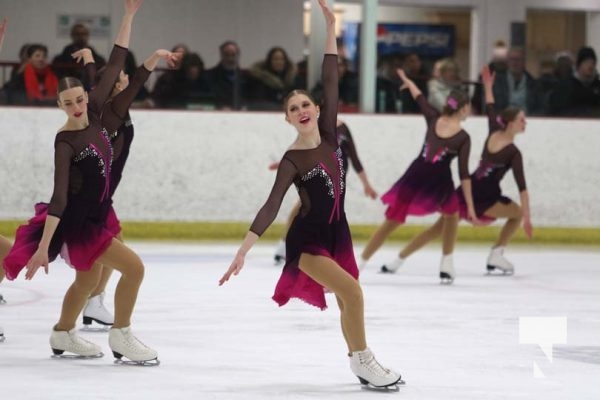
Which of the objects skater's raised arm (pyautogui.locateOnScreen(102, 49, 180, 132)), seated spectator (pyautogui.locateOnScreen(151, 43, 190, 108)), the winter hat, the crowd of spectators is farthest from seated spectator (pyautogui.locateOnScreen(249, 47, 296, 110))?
skater's raised arm (pyautogui.locateOnScreen(102, 49, 180, 132))

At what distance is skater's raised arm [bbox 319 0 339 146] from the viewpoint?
5.73 meters

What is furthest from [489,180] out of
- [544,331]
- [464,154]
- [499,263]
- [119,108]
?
[119,108]

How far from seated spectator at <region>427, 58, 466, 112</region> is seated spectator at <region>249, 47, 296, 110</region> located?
1.30 meters

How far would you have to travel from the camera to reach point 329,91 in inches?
228

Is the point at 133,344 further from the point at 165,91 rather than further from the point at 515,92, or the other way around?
the point at 515,92

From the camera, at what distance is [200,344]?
6723 millimetres

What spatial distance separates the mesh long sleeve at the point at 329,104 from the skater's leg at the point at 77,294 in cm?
117

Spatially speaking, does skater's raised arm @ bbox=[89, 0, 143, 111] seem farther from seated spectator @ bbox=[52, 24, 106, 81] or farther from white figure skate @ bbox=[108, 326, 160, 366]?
seated spectator @ bbox=[52, 24, 106, 81]

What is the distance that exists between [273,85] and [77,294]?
23.8 feet

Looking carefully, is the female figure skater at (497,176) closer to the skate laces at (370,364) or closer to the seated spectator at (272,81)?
the seated spectator at (272,81)

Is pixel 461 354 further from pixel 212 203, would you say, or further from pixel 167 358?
pixel 212 203

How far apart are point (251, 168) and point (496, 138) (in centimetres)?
268

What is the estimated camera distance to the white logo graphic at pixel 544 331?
6.95 meters

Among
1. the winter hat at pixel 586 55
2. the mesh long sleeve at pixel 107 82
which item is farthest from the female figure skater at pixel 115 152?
the winter hat at pixel 586 55
